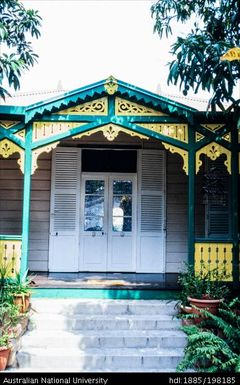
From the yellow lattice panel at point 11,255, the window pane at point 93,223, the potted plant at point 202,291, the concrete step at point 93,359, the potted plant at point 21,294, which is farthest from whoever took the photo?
the window pane at point 93,223

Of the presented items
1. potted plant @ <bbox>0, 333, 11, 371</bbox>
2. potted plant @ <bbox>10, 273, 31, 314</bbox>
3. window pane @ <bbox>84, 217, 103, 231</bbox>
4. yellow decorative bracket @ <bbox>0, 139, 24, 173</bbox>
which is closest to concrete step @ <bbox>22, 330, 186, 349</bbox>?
potted plant @ <bbox>10, 273, 31, 314</bbox>

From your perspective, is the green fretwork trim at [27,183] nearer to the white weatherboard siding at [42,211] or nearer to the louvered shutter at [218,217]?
the white weatherboard siding at [42,211]

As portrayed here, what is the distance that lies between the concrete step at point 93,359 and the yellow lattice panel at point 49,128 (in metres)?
2.89

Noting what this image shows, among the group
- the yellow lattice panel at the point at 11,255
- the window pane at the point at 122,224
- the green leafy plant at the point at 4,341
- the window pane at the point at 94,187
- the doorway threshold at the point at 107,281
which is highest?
the window pane at the point at 94,187

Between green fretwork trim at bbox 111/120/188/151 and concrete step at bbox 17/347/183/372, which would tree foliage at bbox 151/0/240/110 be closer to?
green fretwork trim at bbox 111/120/188/151

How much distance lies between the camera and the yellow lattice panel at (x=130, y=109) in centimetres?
537

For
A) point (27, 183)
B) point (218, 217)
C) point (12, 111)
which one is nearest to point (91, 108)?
point (12, 111)

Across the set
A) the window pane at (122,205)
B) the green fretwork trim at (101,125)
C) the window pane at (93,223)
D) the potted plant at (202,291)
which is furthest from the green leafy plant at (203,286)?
the window pane at (93,223)

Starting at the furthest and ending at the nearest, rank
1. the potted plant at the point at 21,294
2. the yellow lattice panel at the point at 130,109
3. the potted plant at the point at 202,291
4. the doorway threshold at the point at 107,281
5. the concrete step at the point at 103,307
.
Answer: the yellow lattice panel at the point at 130,109 < the doorway threshold at the point at 107,281 < the concrete step at the point at 103,307 < the potted plant at the point at 21,294 < the potted plant at the point at 202,291

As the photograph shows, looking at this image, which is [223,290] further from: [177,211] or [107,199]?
[107,199]

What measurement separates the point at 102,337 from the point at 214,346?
4.42ft

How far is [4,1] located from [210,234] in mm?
5121

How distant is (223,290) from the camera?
4.88m

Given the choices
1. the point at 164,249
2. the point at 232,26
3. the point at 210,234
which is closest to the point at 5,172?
the point at 164,249
